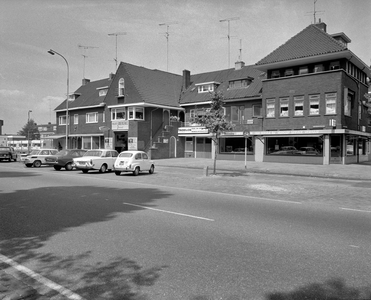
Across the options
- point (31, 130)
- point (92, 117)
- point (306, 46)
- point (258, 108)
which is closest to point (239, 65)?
point (258, 108)

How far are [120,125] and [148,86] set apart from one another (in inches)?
234

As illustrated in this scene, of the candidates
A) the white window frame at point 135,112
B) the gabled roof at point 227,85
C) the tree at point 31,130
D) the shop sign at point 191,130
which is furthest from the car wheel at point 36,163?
the tree at point 31,130

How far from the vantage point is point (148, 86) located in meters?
38.5

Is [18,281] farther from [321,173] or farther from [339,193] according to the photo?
[321,173]

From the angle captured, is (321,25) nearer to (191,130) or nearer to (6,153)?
(191,130)

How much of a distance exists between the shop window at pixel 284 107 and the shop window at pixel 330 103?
3461 millimetres

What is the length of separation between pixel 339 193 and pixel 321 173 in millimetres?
8297

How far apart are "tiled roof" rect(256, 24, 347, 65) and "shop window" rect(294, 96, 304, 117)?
11.8ft

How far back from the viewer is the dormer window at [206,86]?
37.8 meters

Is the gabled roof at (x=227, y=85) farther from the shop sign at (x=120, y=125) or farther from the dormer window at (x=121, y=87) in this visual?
the shop sign at (x=120, y=125)

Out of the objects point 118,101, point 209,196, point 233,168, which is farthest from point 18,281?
point 118,101

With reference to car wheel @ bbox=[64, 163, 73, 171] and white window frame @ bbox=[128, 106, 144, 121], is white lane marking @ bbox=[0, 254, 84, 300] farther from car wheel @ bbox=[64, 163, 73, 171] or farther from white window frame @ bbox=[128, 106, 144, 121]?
white window frame @ bbox=[128, 106, 144, 121]

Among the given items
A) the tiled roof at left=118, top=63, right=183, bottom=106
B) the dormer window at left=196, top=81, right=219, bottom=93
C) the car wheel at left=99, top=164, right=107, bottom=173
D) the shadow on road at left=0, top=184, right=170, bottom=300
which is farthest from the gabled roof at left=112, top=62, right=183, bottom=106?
the shadow on road at left=0, top=184, right=170, bottom=300

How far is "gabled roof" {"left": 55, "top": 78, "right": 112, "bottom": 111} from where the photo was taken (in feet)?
145
